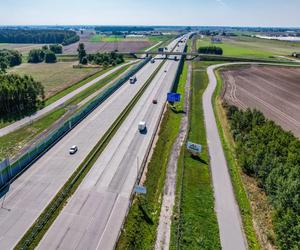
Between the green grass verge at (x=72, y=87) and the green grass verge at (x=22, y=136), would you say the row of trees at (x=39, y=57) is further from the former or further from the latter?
the green grass verge at (x=22, y=136)

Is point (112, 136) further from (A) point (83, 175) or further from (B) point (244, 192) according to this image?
(B) point (244, 192)

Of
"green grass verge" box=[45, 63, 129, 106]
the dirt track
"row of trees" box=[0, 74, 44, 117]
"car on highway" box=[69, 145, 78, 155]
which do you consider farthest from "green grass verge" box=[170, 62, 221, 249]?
"green grass verge" box=[45, 63, 129, 106]

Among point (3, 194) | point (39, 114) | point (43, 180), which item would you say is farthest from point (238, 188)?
point (39, 114)

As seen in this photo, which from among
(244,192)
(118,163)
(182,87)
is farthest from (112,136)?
(182,87)

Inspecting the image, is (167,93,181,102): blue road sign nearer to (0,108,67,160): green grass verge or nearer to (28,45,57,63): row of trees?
(0,108,67,160): green grass verge

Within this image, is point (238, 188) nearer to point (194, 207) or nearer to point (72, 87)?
point (194, 207)

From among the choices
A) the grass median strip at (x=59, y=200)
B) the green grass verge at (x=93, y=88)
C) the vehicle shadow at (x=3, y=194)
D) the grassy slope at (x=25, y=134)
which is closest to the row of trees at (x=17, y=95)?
the grassy slope at (x=25, y=134)
